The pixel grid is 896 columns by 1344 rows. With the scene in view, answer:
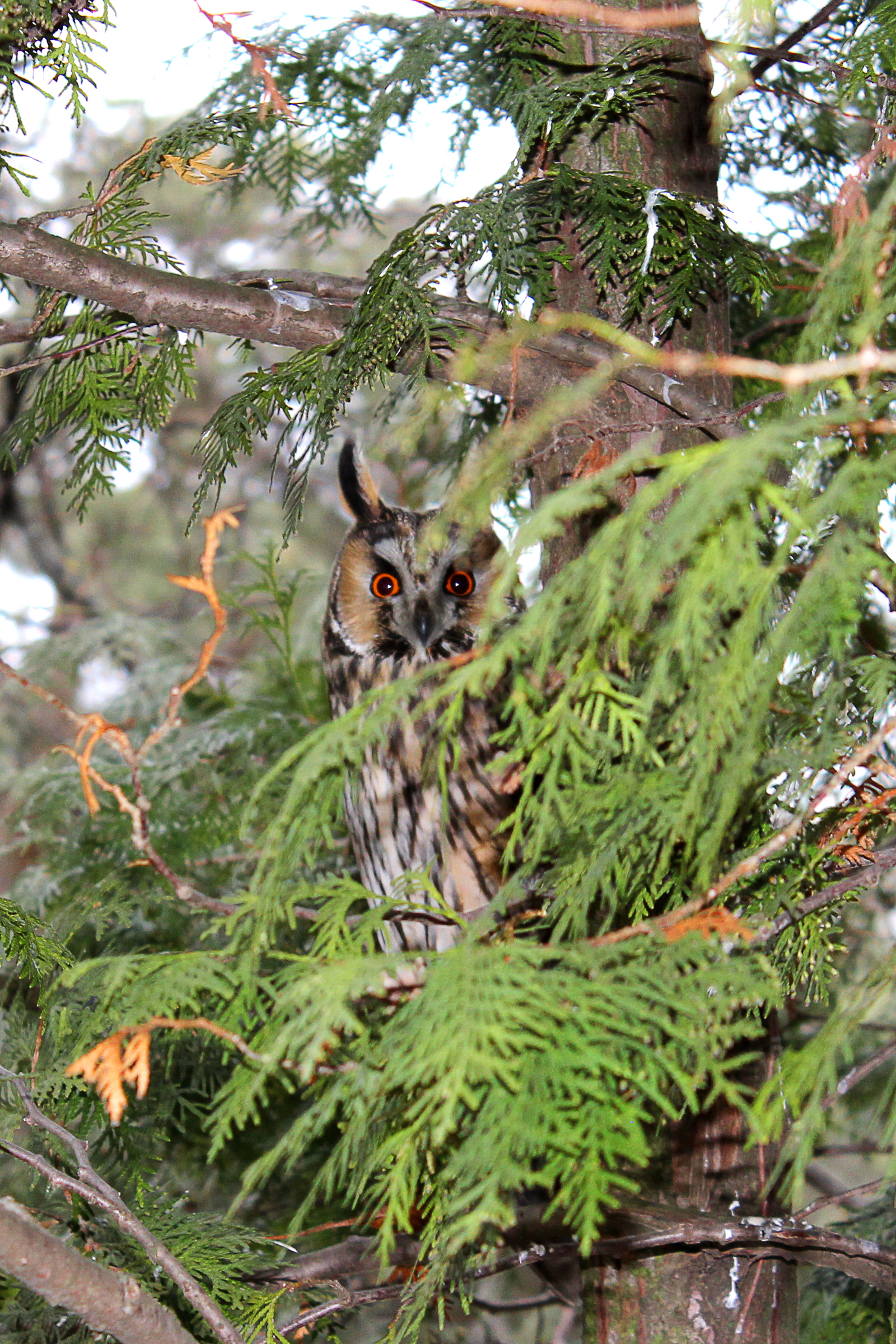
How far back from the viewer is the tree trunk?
1.35 metres

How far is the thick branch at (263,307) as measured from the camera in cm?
124

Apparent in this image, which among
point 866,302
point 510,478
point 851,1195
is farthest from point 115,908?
point 866,302

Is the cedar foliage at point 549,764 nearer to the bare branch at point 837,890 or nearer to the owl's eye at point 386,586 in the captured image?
the bare branch at point 837,890

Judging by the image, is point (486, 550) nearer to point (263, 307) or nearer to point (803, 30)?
point (263, 307)

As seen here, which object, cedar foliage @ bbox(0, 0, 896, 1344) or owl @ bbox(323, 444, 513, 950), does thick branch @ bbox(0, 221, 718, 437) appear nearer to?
cedar foliage @ bbox(0, 0, 896, 1344)

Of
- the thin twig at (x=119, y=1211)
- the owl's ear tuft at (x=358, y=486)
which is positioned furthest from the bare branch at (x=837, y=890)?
the owl's ear tuft at (x=358, y=486)

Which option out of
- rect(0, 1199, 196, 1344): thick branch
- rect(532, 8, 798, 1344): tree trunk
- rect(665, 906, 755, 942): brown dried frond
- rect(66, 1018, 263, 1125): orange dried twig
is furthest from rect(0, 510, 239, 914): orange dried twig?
rect(532, 8, 798, 1344): tree trunk

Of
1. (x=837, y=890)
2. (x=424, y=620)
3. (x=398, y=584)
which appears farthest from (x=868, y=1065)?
(x=398, y=584)

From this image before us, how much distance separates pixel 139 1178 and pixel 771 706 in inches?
36.9

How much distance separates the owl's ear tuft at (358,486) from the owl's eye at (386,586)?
0.38 ft

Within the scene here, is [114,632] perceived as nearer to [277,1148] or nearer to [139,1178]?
[139,1178]

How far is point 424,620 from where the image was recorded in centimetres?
191

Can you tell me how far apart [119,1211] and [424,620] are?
112cm

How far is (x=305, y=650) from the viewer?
283cm
